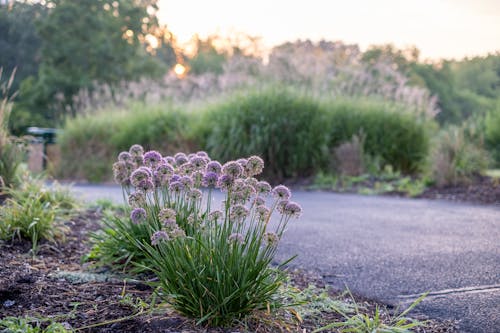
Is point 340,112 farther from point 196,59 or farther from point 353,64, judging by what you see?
point 196,59

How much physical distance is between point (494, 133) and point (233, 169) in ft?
44.4

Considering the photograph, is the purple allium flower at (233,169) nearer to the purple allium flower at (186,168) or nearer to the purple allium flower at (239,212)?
the purple allium flower at (239,212)

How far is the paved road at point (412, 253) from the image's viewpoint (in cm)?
287

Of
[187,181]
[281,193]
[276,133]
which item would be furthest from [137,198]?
[276,133]

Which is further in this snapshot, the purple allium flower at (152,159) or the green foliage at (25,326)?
the purple allium flower at (152,159)

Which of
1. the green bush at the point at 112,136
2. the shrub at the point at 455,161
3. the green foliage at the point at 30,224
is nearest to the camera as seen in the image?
the green foliage at the point at 30,224

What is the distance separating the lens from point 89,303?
2518 millimetres

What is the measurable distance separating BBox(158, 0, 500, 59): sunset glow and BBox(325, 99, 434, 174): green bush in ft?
7.06

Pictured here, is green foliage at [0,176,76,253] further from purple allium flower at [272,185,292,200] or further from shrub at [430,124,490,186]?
shrub at [430,124,490,186]

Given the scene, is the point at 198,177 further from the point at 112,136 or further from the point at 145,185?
the point at 112,136

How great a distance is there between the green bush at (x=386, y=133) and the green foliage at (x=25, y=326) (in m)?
8.97

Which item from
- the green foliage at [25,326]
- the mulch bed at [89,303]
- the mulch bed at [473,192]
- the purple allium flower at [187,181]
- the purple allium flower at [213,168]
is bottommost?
the mulch bed at [473,192]

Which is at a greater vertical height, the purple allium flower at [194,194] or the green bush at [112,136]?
the purple allium flower at [194,194]

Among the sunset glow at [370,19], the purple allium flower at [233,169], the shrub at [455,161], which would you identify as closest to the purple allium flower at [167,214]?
the purple allium flower at [233,169]
